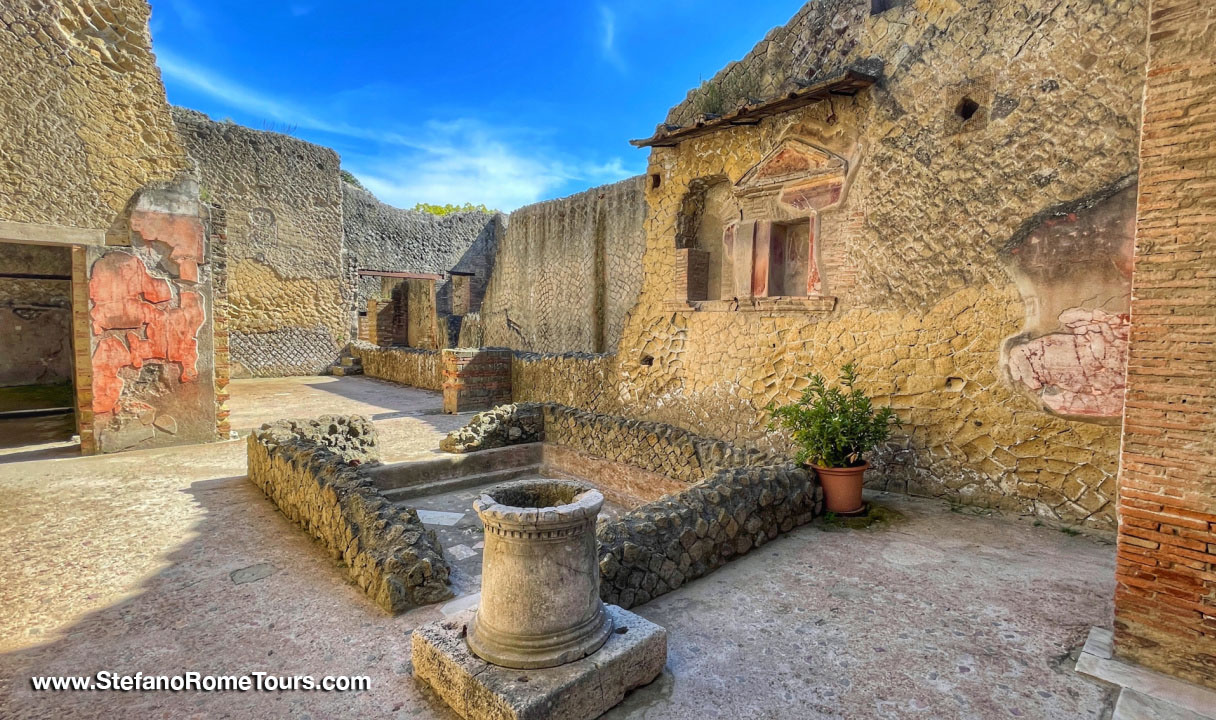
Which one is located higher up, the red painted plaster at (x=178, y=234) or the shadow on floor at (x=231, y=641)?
the red painted plaster at (x=178, y=234)

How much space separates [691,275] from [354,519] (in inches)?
177

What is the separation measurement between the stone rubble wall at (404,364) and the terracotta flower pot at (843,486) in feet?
25.0

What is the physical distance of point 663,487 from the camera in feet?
16.9

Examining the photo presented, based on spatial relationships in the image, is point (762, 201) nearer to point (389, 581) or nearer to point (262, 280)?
point (389, 581)

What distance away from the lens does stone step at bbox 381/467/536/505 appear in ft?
16.4

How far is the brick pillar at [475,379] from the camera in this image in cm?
848

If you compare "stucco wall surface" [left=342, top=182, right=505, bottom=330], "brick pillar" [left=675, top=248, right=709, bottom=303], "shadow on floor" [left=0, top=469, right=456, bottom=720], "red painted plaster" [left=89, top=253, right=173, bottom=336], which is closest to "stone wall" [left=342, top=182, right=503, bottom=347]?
"stucco wall surface" [left=342, top=182, right=505, bottom=330]

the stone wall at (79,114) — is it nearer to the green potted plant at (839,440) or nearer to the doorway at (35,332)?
the doorway at (35,332)

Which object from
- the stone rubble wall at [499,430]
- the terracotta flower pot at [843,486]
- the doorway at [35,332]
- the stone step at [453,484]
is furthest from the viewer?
the doorway at [35,332]

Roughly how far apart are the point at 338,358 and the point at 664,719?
15105mm

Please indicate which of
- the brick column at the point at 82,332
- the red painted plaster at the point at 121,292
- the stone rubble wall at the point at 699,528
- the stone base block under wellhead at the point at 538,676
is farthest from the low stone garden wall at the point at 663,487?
the brick column at the point at 82,332

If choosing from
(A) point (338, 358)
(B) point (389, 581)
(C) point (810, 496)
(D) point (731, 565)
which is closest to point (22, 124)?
(B) point (389, 581)

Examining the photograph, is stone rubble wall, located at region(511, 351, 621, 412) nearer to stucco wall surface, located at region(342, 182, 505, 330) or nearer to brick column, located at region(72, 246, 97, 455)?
brick column, located at region(72, 246, 97, 455)

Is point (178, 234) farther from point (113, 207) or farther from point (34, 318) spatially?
point (34, 318)
